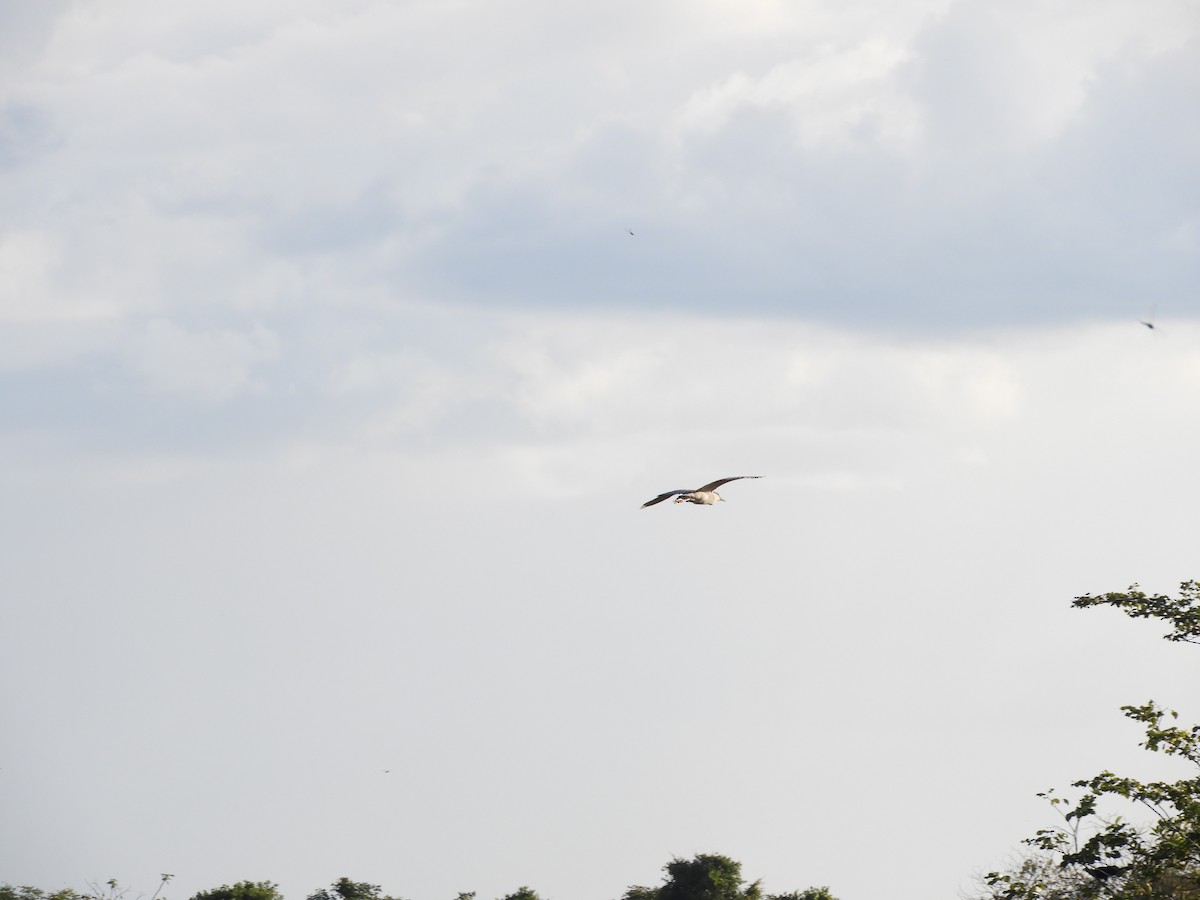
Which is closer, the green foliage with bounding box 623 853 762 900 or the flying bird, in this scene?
the flying bird

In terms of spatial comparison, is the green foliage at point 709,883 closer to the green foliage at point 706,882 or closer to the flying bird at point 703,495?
the green foliage at point 706,882

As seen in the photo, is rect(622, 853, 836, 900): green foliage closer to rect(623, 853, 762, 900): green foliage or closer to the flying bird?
rect(623, 853, 762, 900): green foliage

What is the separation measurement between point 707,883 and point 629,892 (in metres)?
8.77

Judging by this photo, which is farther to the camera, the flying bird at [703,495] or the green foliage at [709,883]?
the green foliage at [709,883]

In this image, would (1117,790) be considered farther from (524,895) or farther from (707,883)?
(524,895)

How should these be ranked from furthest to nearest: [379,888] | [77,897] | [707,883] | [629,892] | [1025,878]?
[379,888] → [629,892] → [707,883] → [77,897] → [1025,878]

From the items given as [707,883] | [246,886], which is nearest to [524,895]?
[707,883]

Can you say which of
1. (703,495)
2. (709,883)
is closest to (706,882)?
(709,883)

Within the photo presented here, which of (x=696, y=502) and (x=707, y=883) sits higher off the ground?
(x=696, y=502)

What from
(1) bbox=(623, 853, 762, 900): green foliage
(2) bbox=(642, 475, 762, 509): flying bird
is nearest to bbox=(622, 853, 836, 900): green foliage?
(1) bbox=(623, 853, 762, 900): green foliage

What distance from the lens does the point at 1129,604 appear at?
39.1 meters

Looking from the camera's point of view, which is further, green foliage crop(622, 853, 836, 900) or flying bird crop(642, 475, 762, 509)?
green foliage crop(622, 853, 836, 900)

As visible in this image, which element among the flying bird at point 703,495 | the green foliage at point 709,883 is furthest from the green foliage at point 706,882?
the flying bird at point 703,495

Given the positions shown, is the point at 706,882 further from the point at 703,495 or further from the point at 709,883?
the point at 703,495
